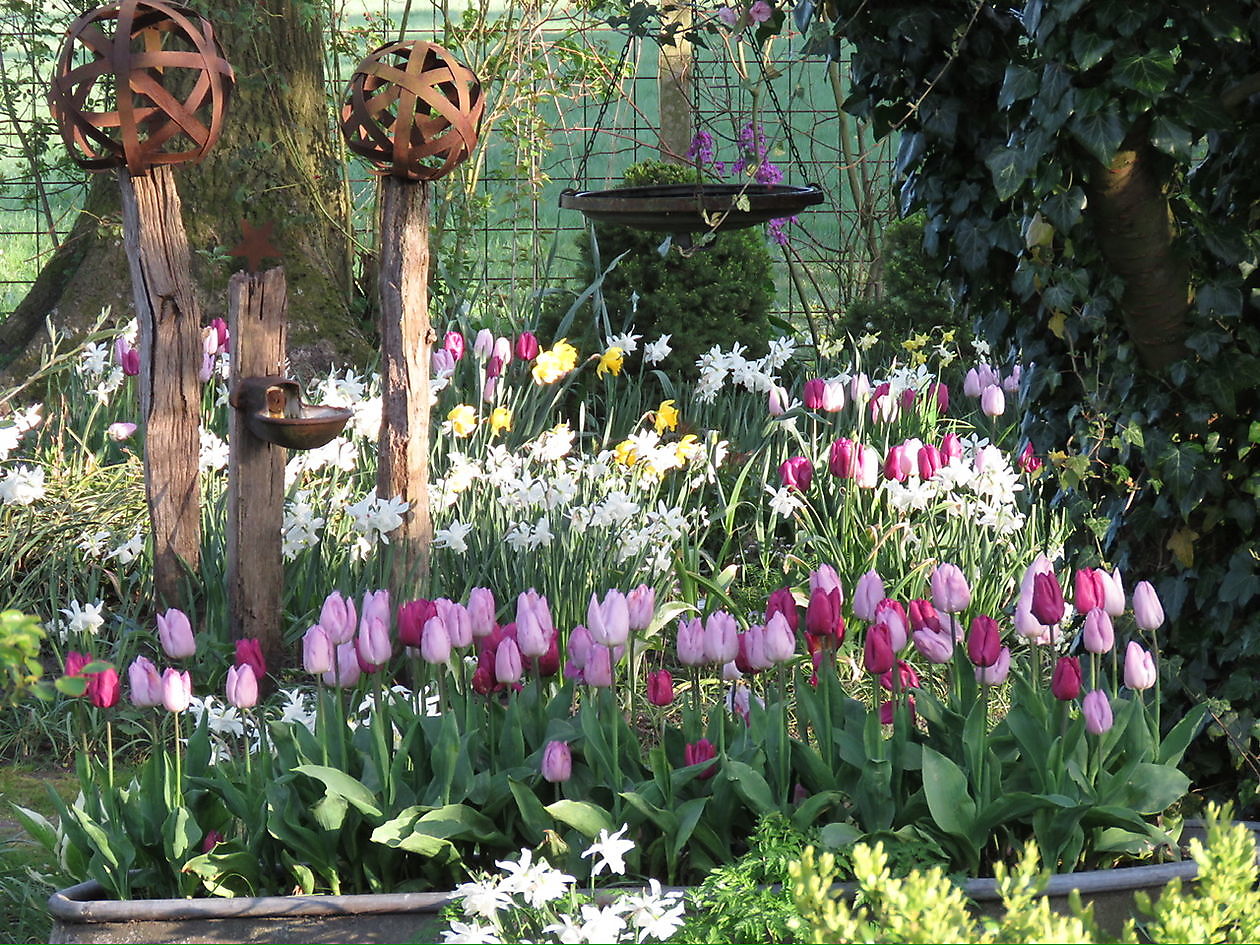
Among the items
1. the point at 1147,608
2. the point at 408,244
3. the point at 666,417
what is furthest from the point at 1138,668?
the point at 408,244

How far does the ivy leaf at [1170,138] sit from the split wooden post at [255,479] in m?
2.17

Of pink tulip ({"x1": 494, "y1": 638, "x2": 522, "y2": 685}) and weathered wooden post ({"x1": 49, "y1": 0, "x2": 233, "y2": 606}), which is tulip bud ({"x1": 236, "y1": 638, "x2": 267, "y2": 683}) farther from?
weathered wooden post ({"x1": 49, "y1": 0, "x2": 233, "y2": 606})

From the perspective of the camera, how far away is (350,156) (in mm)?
6762

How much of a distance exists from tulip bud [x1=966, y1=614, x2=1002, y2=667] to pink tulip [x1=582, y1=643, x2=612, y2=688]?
61cm

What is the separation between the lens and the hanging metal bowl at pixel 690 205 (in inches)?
184

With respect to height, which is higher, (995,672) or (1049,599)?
(1049,599)

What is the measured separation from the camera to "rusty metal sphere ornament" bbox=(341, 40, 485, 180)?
373 centimetres

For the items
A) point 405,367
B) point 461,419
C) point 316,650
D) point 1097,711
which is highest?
point 405,367

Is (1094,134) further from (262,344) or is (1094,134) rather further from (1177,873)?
(262,344)

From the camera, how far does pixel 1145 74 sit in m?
2.47

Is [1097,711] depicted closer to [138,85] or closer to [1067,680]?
[1067,680]

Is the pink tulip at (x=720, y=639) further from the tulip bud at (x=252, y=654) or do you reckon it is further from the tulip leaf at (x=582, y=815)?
the tulip bud at (x=252, y=654)

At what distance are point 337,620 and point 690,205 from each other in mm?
2607

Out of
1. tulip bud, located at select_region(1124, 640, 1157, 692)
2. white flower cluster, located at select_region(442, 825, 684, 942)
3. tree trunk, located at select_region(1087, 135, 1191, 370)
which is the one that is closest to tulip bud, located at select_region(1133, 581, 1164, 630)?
tulip bud, located at select_region(1124, 640, 1157, 692)
